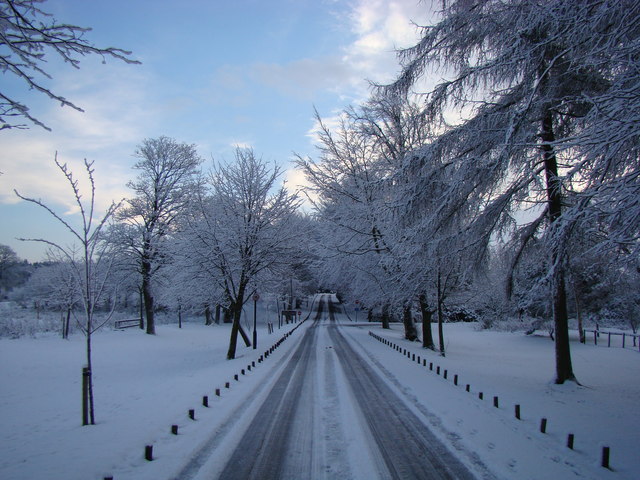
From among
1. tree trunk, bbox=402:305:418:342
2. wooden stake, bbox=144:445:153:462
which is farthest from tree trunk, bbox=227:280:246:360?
tree trunk, bbox=402:305:418:342

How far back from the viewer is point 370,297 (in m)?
27.2

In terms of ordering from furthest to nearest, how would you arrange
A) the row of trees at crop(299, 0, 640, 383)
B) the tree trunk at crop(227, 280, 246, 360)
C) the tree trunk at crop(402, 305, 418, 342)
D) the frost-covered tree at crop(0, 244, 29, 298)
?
the frost-covered tree at crop(0, 244, 29, 298) < the tree trunk at crop(402, 305, 418, 342) < the tree trunk at crop(227, 280, 246, 360) < the row of trees at crop(299, 0, 640, 383)

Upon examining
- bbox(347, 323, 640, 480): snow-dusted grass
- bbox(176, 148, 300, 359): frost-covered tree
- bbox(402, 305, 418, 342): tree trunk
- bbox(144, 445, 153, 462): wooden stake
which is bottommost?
bbox(402, 305, 418, 342): tree trunk

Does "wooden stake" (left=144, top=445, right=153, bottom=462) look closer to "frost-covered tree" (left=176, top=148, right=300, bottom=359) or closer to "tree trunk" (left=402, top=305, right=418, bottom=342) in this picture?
"frost-covered tree" (left=176, top=148, right=300, bottom=359)

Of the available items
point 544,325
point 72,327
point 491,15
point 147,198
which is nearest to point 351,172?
point 491,15

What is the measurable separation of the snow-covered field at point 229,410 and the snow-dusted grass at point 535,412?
0.03 meters

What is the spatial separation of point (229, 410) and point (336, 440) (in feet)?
9.79

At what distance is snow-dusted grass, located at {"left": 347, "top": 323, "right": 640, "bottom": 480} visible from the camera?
5.74 meters

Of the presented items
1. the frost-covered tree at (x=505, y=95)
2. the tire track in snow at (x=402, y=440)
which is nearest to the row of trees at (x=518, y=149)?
the frost-covered tree at (x=505, y=95)

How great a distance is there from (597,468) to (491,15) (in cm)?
842

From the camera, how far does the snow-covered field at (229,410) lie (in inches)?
227

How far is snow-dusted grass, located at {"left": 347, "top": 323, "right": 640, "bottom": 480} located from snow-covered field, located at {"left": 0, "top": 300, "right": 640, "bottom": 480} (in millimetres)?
28

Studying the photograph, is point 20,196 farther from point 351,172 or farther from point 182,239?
point 351,172

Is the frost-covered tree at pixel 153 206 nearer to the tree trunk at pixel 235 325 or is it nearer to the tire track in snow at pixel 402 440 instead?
the tree trunk at pixel 235 325
